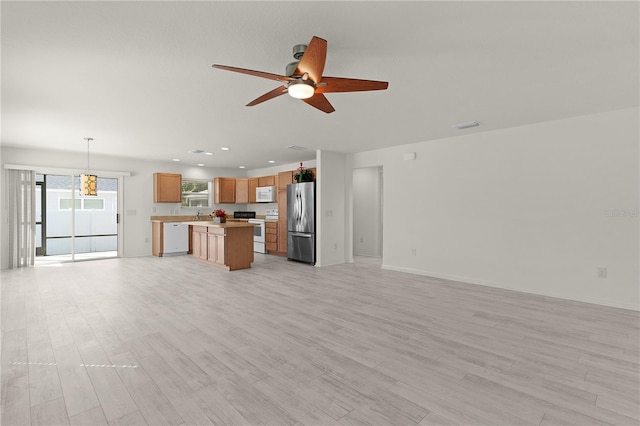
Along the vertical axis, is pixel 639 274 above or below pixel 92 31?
below

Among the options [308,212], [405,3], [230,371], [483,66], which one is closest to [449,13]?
[405,3]

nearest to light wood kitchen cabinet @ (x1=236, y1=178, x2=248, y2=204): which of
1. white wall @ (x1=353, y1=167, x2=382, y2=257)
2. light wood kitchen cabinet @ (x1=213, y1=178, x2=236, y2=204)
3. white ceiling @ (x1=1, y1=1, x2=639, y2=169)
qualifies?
light wood kitchen cabinet @ (x1=213, y1=178, x2=236, y2=204)

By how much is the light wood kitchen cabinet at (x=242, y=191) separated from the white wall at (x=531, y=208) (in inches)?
199

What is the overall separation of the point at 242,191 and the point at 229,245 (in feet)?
12.0

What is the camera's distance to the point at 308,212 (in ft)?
22.6

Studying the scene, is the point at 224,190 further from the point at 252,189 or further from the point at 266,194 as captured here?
the point at 266,194

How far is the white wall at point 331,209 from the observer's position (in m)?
6.67

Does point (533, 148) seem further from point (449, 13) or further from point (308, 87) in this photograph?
point (308, 87)

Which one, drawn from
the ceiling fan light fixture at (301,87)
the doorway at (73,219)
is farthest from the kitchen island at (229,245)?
the ceiling fan light fixture at (301,87)

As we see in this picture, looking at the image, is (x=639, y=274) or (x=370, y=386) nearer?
(x=370, y=386)

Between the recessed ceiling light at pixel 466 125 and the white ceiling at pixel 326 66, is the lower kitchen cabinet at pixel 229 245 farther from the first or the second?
the recessed ceiling light at pixel 466 125

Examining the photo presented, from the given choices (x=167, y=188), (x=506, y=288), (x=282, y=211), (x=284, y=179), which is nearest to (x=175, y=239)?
(x=167, y=188)

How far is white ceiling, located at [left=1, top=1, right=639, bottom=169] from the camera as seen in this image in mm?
1952

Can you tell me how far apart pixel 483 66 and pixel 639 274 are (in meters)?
3.40
